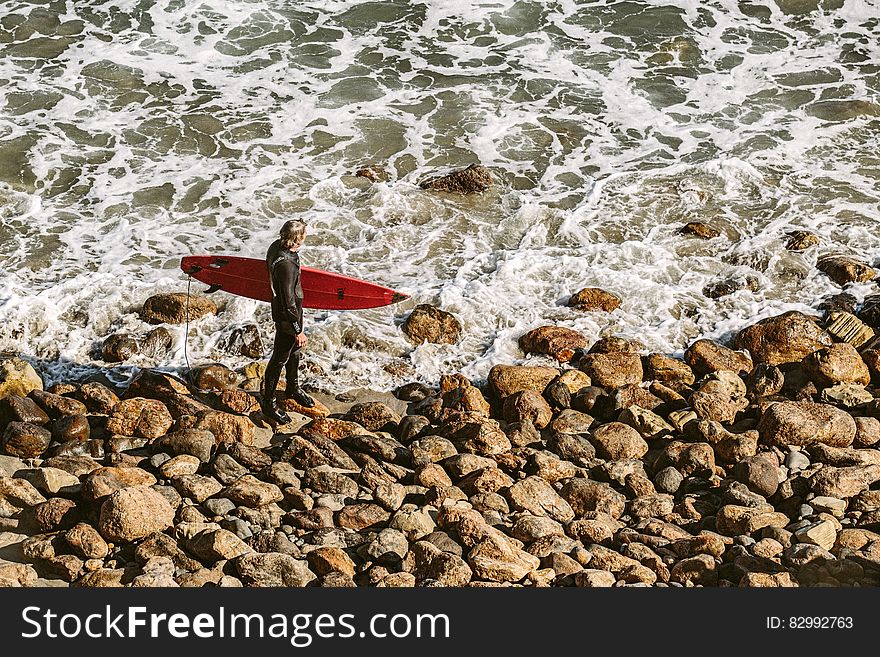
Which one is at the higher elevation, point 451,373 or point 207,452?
point 207,452

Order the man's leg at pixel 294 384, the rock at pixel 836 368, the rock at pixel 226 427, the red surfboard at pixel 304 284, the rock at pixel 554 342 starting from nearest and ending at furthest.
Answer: the rock at pixel 226 427 < the man's leg at pixel 294 384 < the rock at pixel 836 368 < the red surfboard at pixel 304 284 < the rock at pixel 554 342

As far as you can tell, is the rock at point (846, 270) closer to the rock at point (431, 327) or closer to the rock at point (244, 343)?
the rock at point (431, 327)

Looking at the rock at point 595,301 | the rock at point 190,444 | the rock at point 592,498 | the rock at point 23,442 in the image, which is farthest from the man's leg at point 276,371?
the rock at point 595,301

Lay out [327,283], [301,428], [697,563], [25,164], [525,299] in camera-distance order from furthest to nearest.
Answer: [25,164]
[525,299]
[327,283]
[301,428]
[697,563]

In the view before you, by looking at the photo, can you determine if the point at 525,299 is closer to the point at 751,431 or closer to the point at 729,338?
the point at 729,338

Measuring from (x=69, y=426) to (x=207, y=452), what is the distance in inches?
45.9

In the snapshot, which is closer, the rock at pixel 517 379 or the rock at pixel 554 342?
the rock at pixel 517 379

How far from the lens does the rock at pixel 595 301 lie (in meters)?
9.67

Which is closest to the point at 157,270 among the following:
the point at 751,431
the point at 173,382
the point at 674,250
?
the point at 173,382

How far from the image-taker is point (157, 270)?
1035 centimetres

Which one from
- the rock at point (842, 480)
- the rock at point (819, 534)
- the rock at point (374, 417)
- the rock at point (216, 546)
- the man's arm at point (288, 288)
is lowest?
the rock at point (374, 417)

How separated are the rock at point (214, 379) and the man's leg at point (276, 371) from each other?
2.50ft

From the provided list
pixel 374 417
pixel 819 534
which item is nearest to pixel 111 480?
pixel 374 417

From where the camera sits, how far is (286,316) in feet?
24.3
